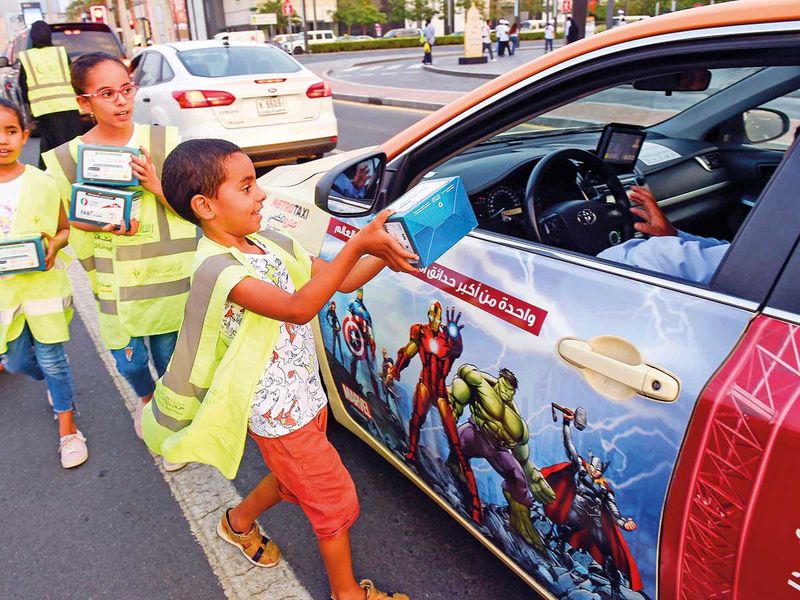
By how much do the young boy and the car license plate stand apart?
19.2ft

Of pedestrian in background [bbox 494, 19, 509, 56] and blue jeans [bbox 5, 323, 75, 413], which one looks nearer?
blue jeans [bbox 5, 323, 75, 413]

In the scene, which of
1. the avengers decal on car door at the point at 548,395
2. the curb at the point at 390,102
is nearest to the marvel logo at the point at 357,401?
the avengers decal on car door at the point at 548,395

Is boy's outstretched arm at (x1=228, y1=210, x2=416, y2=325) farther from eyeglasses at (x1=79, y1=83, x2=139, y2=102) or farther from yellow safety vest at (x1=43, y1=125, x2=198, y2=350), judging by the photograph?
eyeglasses at (x1=79, y1=83, x2=139, y2=102)

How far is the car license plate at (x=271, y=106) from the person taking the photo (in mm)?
7352

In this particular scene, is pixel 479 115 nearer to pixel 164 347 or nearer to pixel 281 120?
pixel 164 347

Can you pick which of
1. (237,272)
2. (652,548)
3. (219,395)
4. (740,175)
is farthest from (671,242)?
(740,175)

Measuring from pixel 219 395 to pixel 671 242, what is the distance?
120 cm

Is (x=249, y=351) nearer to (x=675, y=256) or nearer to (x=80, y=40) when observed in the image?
(x=675, y=256)

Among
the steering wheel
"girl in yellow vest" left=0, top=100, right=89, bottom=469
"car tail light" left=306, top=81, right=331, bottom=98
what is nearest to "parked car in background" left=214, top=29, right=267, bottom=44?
"car tail light" left=306, top=81, right=331, bottom=98

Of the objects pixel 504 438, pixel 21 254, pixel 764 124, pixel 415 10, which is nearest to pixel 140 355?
pixel 21 254

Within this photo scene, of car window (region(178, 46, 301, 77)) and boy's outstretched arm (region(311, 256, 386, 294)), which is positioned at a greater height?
car window (region(178, 46, 301, 77))

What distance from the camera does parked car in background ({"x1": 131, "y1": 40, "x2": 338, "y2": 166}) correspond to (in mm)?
7082

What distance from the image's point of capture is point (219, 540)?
2.39 meters

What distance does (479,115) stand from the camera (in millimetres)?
1836
